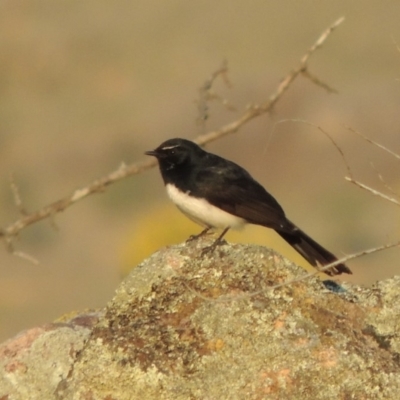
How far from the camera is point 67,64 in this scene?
38719 millimetres

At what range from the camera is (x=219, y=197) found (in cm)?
649

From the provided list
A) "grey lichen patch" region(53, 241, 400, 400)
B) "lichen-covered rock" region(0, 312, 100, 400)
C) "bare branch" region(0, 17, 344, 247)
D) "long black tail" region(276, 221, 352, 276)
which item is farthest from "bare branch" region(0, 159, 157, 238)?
"long black tail" region(276, 221, 352, 276)

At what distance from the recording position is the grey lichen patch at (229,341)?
3.72 meters

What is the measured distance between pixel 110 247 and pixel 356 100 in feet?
28.3

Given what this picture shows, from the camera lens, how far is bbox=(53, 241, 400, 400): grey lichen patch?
3721 mm

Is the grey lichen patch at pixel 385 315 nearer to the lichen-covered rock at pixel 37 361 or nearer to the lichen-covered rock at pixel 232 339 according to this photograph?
the lichen-covered rock at pixel 232 339

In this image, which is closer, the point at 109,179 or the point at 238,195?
the point at 109,179

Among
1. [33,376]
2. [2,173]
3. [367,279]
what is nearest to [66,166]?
[2,173]

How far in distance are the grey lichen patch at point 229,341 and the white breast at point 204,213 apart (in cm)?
220

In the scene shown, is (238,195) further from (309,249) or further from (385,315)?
(385,315)

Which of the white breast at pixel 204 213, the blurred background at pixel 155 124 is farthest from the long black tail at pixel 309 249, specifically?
the blurred background at pixel 155 124

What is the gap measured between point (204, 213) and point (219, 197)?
0.15m

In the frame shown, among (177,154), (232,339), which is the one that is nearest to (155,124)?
(177,154)

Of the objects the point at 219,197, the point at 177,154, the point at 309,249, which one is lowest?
the point at 309,249
